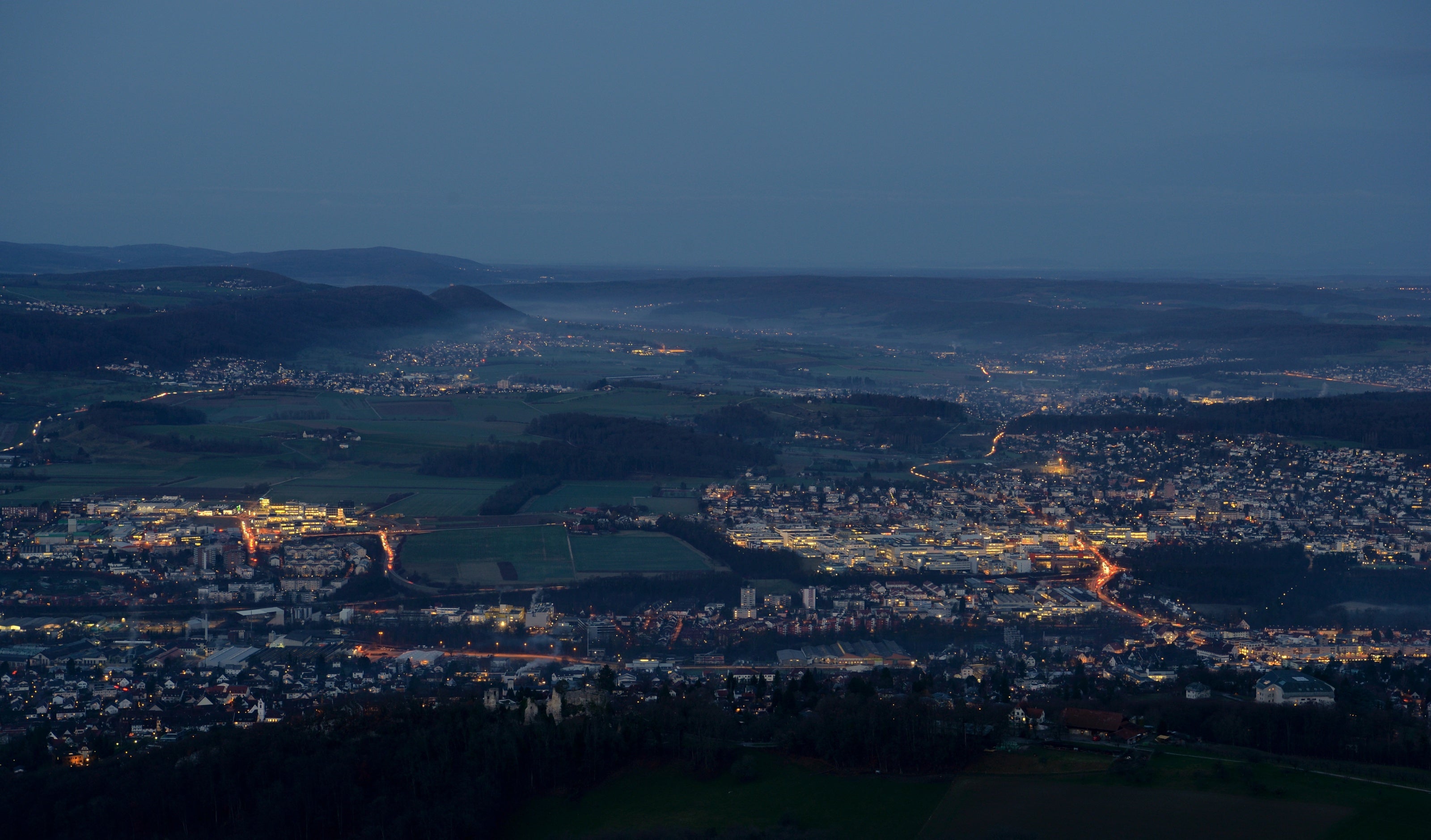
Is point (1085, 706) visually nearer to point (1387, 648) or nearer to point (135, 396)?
point (1387, 648)

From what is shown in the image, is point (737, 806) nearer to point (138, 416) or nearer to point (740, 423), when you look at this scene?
point (740, 423)

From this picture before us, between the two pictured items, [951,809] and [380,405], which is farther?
[380,405]

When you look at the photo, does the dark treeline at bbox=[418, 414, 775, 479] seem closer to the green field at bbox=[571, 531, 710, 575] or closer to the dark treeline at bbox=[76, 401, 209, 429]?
the green field at bbox=[571, 531, 710, 575]

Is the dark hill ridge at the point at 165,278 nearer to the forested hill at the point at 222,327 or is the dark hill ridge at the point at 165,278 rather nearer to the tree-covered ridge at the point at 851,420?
the forested hill at the point at 222,327

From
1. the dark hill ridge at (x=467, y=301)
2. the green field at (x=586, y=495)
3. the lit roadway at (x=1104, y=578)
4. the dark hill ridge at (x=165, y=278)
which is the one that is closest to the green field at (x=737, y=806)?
the lit roadway at (x=1104, y=578)

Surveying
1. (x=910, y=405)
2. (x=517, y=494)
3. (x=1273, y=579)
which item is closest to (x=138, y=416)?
(x=517, y=494)

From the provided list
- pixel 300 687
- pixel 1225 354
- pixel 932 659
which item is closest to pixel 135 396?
pixel 300 687
